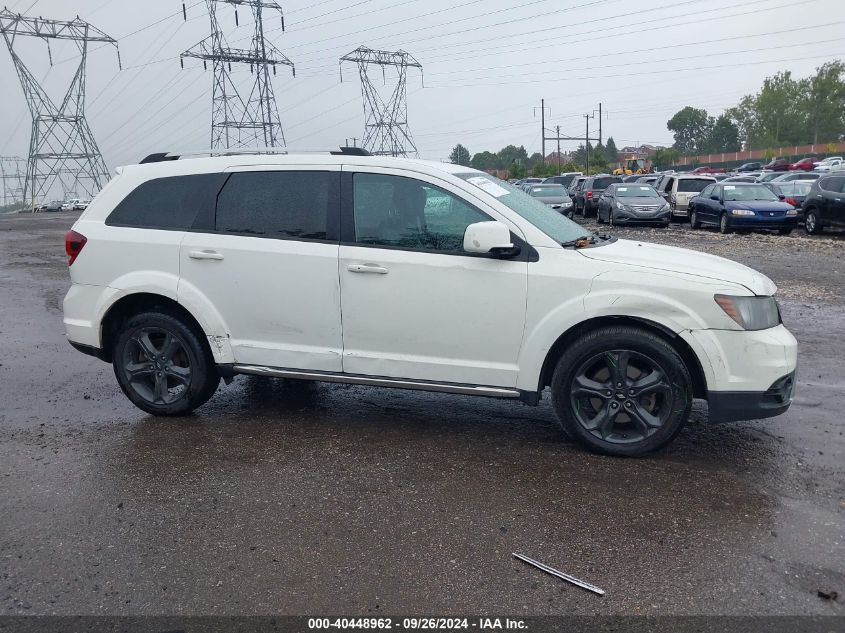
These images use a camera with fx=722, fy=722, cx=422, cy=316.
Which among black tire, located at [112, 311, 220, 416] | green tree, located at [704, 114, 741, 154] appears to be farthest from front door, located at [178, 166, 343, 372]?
green tree, located at [704, 114, 741, 154]

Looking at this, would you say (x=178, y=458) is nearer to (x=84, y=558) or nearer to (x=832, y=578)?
(x=84, y=558)

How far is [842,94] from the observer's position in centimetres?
10488

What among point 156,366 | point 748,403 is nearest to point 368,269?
point 156,366

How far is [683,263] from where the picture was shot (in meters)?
4.51

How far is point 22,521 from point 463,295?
2.75 metres

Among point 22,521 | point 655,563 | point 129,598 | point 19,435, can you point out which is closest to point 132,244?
point 19,435

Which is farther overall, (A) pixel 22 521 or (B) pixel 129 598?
(A) pixel 22 521

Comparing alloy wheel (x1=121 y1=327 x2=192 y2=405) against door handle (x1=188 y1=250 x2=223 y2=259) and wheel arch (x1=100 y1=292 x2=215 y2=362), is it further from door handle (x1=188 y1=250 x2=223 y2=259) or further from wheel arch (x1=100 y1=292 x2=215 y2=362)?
door handle (x1=188 y1=250 x2=223 y2=259)

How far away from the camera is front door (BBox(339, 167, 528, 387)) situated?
4.52 meters

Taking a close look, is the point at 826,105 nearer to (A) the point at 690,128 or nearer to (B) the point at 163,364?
(A) the point at 690,128

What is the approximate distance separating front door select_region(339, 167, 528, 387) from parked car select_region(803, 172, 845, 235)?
17.0 meters

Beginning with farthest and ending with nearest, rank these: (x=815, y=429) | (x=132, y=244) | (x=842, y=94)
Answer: (x=842, y=94) → (x=132, y=244) → (x=815, y=429)

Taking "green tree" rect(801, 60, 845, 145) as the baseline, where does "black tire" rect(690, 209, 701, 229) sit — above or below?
below

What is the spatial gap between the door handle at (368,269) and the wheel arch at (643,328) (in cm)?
119
